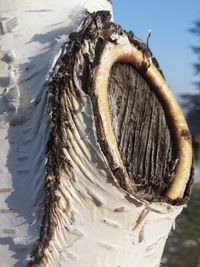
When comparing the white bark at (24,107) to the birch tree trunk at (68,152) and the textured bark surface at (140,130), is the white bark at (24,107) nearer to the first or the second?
the birch tree trunk at (68,152)

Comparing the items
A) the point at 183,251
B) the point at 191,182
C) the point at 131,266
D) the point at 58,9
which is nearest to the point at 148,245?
the point at 131,266

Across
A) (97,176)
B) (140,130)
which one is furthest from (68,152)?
(140,130)

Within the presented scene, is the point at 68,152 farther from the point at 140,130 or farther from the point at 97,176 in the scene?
the point at 140,130

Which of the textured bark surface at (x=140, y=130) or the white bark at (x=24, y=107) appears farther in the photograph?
the textured bark surface at (x=140, y=130)

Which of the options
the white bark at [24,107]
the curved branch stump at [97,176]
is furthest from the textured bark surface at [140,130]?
the white bark at [24,107]

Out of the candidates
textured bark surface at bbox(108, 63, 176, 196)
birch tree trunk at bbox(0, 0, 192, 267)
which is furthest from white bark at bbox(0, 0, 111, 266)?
textured bark surface at bbox(108, 63, 176, 196)

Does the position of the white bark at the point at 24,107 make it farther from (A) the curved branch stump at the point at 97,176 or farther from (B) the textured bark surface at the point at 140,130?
(B) the textured bark surface at the point at 140,130

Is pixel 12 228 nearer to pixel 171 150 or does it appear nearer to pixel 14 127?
pixel 14 127
